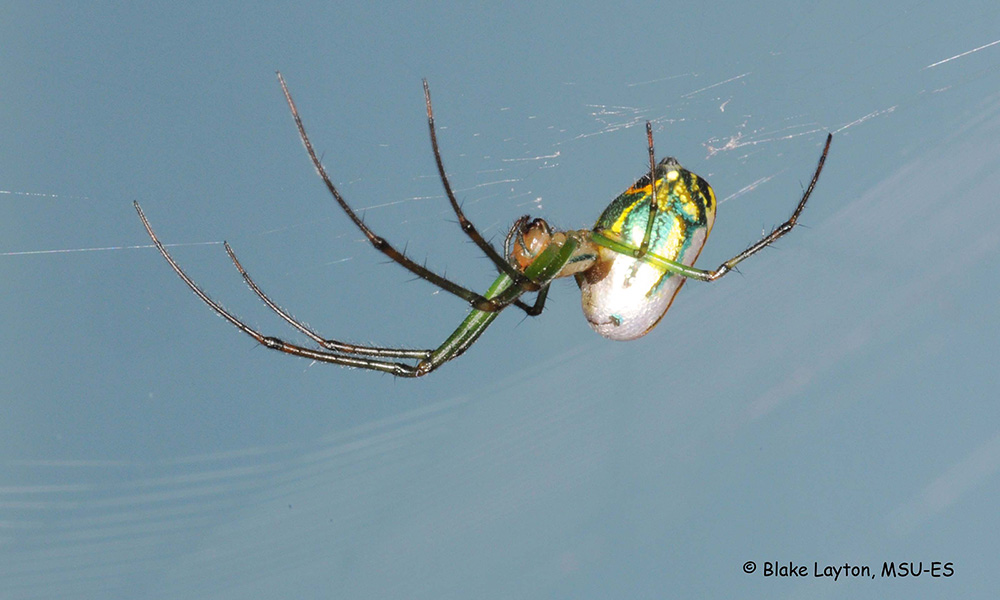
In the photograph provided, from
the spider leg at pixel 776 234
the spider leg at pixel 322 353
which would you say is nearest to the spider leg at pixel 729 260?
the spider leg at pixel 776 234

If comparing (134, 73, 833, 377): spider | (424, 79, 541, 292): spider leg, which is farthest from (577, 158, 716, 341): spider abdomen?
(424, 79, 541, 292): spider leg

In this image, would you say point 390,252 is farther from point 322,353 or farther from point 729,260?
point 729,260

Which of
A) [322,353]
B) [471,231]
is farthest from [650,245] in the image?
[322,353]

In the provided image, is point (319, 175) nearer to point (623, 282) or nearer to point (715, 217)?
point (623, 282)

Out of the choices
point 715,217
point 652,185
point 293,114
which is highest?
point 715,217

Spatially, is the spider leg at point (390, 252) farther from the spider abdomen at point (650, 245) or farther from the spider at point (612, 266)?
the spider abdomen at point (650, 245)

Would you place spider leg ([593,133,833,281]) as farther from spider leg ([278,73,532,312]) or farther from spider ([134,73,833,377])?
spider leg ([278,73,532,312])

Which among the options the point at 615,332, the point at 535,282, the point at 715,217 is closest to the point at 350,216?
the point at 535,282
